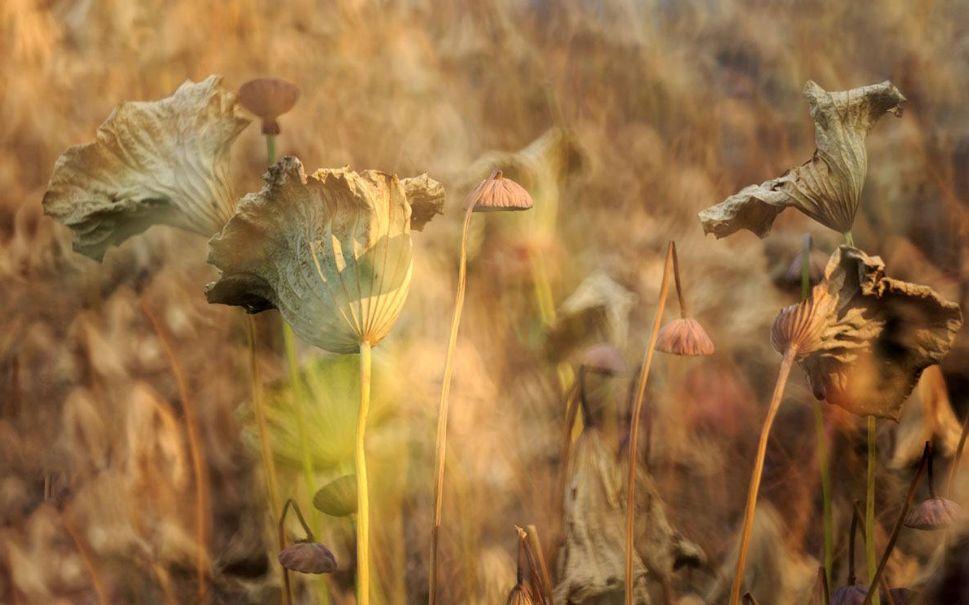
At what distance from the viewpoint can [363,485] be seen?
0.85 metres

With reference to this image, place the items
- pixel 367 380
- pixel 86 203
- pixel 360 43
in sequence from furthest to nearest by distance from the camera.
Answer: pixel 360 43 → pixel 86 203 → pixel 367 380

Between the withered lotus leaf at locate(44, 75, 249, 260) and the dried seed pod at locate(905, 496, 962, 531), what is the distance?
69 cm

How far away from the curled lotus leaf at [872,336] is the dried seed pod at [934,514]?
0.10m

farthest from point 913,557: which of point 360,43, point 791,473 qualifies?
point 360,43

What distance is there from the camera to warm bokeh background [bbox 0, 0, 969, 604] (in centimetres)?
97

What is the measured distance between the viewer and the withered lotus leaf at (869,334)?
0.82 metres

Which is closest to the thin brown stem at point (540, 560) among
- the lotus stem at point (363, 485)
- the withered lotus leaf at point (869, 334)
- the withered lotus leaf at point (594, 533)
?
Answer: the withered lotus leaf at point (594, 533)

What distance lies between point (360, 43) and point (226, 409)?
A: 0.40 metres

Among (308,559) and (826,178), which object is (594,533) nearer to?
(308,559)

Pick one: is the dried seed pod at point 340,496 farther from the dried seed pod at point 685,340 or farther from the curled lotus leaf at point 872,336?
the curled lotus leaf at point 872,336

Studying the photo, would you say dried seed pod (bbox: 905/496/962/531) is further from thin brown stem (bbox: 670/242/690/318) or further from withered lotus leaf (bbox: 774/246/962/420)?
thin brown stem (bbox: 670/242/690/318)

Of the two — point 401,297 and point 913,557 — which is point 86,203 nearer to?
point 401,297

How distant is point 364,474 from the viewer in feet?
2.79

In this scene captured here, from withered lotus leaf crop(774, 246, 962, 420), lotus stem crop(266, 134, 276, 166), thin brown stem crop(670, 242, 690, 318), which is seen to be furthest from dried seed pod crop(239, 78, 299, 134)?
withered lotus leaf crop(774, 246, 962, 420)
